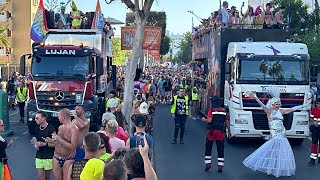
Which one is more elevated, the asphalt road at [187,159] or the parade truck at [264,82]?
the parade truck at [264,82]

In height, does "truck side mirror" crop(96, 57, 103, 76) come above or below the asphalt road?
above

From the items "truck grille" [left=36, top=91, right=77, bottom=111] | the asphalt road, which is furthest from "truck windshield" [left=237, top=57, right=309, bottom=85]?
"truck grille" [left=36, top=91, right=77, bottom=111]

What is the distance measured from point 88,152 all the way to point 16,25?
64014 mm

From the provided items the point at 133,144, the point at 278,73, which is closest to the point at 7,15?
the point at 278,73

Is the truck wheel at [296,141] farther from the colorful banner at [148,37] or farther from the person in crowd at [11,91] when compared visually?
the person in crowd at [11,91]

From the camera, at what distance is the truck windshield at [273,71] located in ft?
57.4

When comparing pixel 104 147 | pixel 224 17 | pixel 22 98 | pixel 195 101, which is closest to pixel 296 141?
pixel 224 17

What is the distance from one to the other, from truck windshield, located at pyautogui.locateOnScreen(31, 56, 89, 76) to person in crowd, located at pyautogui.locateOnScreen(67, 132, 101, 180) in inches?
499

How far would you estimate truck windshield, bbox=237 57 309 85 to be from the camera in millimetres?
17500

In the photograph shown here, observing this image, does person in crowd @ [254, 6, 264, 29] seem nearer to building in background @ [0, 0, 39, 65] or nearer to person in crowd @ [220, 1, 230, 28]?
person in crowd @ [220, 1, 230, 28]

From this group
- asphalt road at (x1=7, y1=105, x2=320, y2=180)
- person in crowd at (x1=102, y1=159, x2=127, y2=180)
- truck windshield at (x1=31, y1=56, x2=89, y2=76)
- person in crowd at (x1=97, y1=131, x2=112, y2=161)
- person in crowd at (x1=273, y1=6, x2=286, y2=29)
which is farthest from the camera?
person in crowd at (x1=273, y1=6, x2=286, y2=29)

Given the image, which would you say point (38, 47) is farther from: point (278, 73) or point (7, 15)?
point (7, 15)

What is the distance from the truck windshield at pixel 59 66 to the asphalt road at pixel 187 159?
7.48ft

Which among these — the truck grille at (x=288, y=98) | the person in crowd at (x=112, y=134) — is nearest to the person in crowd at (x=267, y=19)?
the truck grille at (x=288, y=98)
